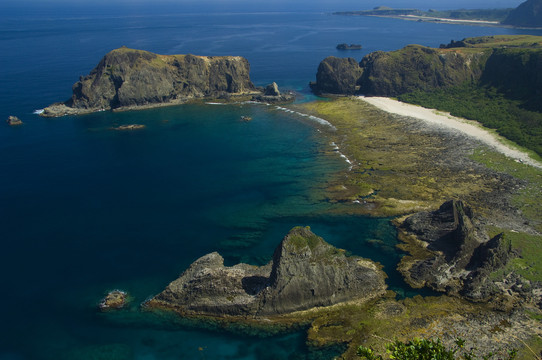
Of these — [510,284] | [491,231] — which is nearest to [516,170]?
[491,231]

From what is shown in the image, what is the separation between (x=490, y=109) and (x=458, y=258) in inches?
3057

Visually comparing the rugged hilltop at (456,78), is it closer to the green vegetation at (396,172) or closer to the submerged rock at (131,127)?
the green vegetation at (396,172)

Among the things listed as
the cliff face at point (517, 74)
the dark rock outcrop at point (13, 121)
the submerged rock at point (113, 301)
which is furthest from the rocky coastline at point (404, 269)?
the dark rock outcrop at point (13, 121)

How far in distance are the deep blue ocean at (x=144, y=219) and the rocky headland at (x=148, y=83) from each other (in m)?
9.88

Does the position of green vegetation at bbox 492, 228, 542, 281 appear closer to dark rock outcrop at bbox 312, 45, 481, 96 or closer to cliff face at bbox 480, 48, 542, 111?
cliff face at bbox 480, 48, 542, 111

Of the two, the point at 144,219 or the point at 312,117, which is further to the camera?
the point at 312,117

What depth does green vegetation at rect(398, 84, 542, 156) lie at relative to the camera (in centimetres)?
9562

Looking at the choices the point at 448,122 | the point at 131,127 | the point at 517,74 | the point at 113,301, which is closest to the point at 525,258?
the point at 113,301

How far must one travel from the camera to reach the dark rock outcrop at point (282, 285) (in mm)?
47219

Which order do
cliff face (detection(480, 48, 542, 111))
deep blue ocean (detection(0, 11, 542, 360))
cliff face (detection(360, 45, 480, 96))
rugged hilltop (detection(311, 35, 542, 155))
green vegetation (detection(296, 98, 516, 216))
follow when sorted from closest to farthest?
1. deep blue ocean (detection(0, 11, 542, 360))
2. green vegetation (detection(296, 98, 516, 216))
3. cliff face (detection(480, 48, 542, 111))
4. rugged hilltop (detection(311, 35, 542, 155))
5. cliff face (detection(360, 45, 480, 96))

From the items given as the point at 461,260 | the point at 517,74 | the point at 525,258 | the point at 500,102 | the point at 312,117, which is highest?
the point at 517,74

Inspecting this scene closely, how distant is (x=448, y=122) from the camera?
109438 millimetres

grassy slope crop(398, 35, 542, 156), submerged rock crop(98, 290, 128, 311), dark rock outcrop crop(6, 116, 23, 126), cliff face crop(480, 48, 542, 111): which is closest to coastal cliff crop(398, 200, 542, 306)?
submerged rock crop(98, 290, 128, 311)

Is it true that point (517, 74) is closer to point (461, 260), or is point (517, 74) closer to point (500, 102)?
point (500, 102)
